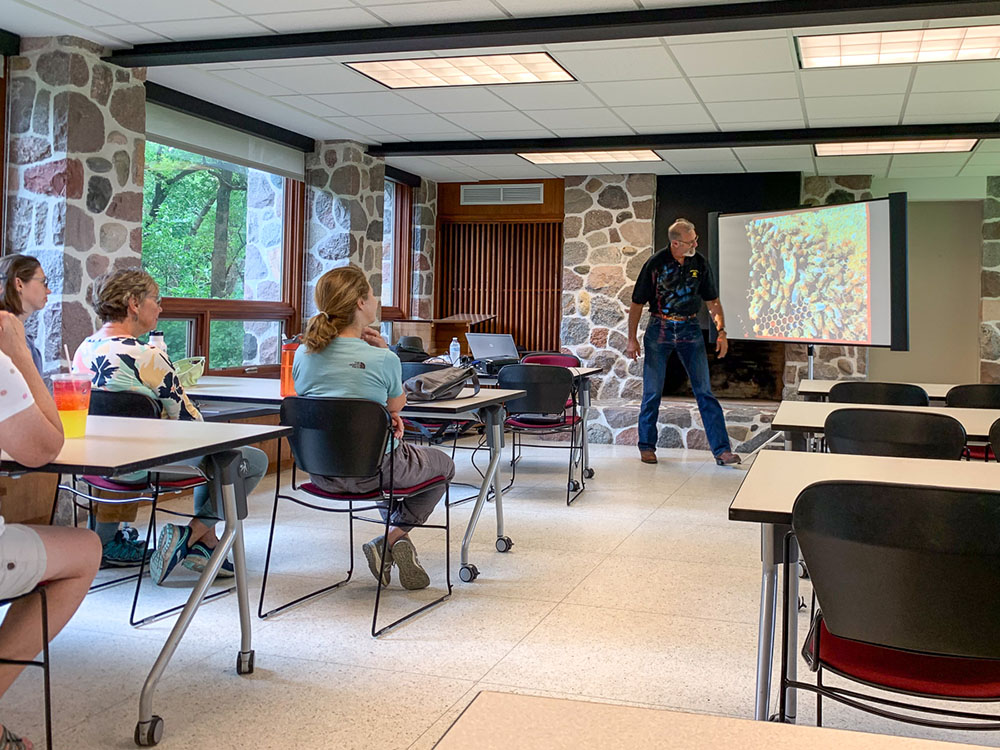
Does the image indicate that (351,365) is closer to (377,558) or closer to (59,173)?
(377,558)

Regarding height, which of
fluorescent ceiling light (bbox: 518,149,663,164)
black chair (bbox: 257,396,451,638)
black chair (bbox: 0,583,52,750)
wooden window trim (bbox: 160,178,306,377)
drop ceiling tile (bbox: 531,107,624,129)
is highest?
fluorescent ceiling light (bbox: 518,149,663,164)

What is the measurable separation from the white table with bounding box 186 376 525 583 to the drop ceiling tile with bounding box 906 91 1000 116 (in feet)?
11.9

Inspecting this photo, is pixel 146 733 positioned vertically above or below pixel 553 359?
below

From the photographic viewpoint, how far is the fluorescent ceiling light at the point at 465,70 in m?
5.25

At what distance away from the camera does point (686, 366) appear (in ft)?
22.8

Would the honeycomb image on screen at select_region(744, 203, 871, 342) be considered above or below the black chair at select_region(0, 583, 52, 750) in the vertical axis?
above

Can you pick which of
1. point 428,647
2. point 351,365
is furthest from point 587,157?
point 428,647

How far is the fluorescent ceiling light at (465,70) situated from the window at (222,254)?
166 centimetres

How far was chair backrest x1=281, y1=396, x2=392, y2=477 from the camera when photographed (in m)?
3.05

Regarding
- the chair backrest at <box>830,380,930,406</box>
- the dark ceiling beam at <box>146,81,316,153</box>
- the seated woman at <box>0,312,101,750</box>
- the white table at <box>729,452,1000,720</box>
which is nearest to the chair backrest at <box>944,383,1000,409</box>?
the chair backrest at <box>830,380,930,406</box>

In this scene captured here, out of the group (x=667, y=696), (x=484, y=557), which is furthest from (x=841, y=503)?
(x=484, y=557)

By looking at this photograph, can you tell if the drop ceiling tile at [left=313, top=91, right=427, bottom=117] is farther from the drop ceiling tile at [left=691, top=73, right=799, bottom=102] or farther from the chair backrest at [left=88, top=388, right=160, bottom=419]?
the chair backrest at [left=88, top=388, right=160, bottom=419]

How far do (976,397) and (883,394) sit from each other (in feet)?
1.71

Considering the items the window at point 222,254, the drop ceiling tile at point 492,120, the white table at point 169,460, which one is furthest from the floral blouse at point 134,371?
the drop ceiling tile at point 492,120
